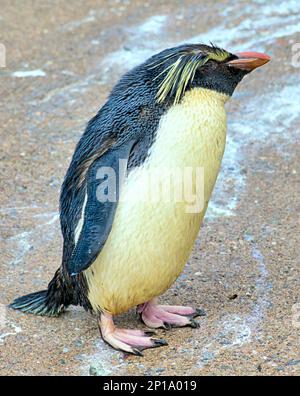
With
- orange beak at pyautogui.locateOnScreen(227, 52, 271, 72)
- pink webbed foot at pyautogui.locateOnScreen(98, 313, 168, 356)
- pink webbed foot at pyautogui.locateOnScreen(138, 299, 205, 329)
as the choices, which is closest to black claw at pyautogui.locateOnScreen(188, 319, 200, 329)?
pink webbed foot at pyautogui.locateOnScreen(138, 299, 205, 329)

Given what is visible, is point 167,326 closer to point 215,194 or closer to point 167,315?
point 167,315

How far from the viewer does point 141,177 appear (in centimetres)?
363

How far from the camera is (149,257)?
373 cm

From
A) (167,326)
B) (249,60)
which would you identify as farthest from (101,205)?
(249,60)

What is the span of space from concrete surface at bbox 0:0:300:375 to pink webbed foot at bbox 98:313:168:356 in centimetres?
4

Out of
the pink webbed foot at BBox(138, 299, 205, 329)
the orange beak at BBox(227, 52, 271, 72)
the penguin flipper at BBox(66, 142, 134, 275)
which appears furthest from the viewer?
the pink webbed foot at BBox(138, 299, 205, 329)

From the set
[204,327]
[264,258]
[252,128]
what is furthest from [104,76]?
[204,327]

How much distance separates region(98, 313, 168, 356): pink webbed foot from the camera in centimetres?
382

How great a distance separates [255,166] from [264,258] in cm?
115

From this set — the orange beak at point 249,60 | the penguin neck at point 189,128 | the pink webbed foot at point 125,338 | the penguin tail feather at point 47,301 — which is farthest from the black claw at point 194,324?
the orange beak at point 249,60

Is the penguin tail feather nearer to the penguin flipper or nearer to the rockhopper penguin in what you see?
the rockhopper penguin

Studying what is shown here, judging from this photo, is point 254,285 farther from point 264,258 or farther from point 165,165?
point 165,165

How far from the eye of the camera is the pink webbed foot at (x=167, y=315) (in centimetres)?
403

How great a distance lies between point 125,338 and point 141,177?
74cm
